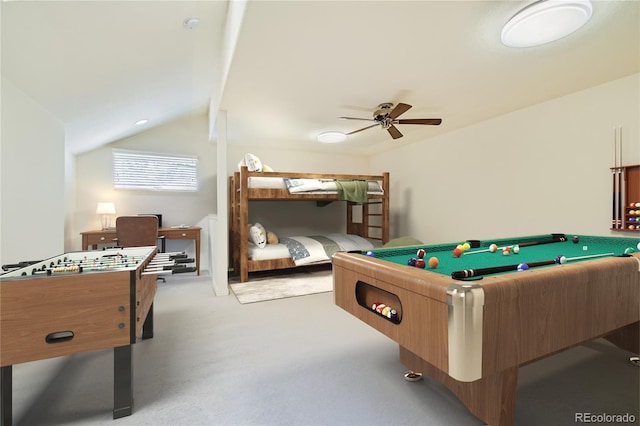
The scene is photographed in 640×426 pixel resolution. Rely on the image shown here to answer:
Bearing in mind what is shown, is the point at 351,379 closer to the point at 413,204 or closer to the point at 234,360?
the point at 234,360

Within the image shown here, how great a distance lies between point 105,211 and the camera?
3.97 meters

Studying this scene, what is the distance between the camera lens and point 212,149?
16.2 ft

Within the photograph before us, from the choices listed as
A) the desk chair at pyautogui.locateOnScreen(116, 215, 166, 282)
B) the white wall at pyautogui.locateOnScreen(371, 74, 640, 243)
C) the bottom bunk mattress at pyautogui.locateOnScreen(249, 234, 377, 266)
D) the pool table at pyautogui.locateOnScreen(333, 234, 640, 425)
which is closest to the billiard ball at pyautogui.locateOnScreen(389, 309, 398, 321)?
the pool table at pyautogui.locateOnScreen(333, 234, 640, 425)

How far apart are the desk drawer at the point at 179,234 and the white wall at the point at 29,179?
1.20 m

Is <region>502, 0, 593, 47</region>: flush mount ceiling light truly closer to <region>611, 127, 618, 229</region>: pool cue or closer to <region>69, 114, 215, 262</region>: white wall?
<region>611, 127, 618, 229</region>: pool cue

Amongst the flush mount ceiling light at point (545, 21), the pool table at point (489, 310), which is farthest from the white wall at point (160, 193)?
the flush mount ceiling light at point (545, 21)

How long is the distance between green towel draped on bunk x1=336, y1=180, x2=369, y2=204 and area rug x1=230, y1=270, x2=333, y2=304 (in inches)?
48.6

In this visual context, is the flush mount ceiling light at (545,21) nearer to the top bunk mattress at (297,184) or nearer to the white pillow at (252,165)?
the top bunk mattress at (297,184)

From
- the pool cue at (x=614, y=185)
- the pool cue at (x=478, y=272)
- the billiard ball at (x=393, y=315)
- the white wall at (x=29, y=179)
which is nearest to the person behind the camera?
the pool cue at (x=478, y=272)

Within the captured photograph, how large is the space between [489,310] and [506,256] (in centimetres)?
96

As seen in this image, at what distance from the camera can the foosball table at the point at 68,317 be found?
3.86 feet

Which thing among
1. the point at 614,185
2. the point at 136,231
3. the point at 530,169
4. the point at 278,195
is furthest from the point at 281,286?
the point at 614,185

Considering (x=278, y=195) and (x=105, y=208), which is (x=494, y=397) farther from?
(x=105, y=208)

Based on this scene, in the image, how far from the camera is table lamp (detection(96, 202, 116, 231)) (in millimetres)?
3965
